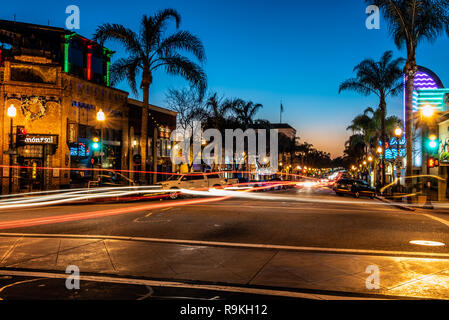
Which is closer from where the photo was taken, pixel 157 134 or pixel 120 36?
pixel 120 36

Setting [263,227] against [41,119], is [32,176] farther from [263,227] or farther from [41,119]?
[263,227]

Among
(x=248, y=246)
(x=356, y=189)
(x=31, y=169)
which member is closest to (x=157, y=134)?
(x=31, y=169)

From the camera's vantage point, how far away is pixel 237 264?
8.04 m

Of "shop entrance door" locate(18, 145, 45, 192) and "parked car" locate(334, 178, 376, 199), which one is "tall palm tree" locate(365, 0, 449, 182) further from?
"shop entrance door" locate(18, 145, 45, 192)

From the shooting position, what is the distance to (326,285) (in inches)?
258

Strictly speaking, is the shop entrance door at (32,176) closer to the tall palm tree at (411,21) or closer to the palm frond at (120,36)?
the palm frond at (120,36)

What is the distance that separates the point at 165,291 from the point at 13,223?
31.9 ft

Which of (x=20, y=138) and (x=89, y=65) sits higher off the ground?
(x=89, y=65)

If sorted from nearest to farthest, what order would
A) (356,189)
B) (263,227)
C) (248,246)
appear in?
(248,246)
(263,227)
(356,189)

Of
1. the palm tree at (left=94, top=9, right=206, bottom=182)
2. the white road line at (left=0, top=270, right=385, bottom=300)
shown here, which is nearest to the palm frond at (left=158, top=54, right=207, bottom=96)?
the palm tree at (left=94, top=9, right=206, bottom=182)

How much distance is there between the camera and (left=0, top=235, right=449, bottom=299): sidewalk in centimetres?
668

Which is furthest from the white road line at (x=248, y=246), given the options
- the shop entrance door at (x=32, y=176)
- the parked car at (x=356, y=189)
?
the parked car at (x=356, y=189)

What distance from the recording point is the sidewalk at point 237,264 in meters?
6.68

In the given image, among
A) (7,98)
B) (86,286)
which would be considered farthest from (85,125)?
(86,286)
